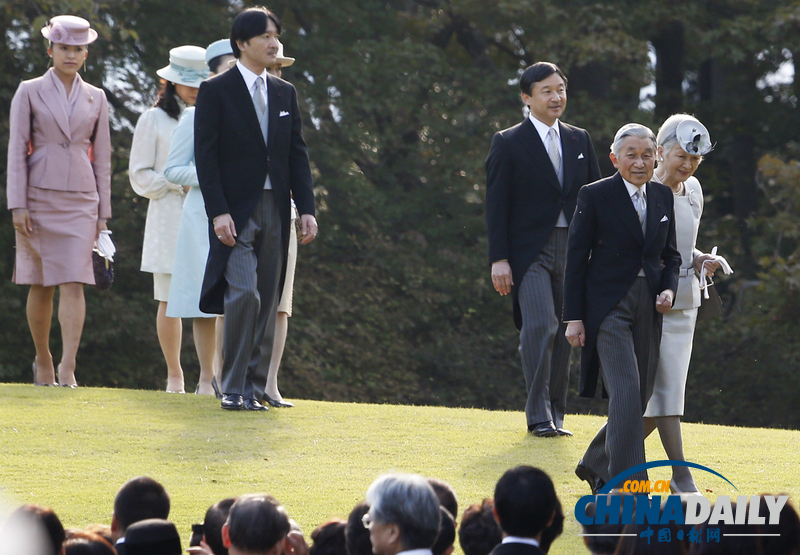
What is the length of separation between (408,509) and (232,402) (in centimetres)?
421

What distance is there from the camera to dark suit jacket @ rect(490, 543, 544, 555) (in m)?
3.53

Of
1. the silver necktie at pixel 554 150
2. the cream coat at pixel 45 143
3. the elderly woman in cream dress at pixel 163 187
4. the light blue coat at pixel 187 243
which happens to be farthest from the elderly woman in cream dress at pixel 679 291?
the cream coat at pixel 45 143

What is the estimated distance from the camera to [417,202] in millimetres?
20641

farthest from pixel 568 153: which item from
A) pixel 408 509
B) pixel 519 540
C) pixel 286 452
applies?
pixel 408 509

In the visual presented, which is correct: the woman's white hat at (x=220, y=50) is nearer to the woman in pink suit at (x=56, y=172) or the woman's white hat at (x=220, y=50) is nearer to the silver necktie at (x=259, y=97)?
the woman in pink suit at (x=56, y=172)

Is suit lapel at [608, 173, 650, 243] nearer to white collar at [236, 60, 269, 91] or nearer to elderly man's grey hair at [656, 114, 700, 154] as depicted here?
elderly man's grey hair at [656, 114, 700, 154]

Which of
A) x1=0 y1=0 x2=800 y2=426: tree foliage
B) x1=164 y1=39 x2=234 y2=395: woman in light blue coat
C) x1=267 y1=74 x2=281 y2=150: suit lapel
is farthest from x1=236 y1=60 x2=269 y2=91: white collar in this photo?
x1=0 y1=0 x2=800 y2=426: tree foliage

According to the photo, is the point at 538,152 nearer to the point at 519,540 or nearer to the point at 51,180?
the point at 51,180

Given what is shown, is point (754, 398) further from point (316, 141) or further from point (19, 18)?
point (19, 18)

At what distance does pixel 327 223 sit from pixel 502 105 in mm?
3523

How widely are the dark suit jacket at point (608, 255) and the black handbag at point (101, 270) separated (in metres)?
4.39

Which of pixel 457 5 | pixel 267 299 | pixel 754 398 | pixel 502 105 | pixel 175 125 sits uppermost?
pixel 457 5

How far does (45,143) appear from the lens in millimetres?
8766

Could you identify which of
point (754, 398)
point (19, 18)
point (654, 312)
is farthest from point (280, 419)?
point (754, 398)
